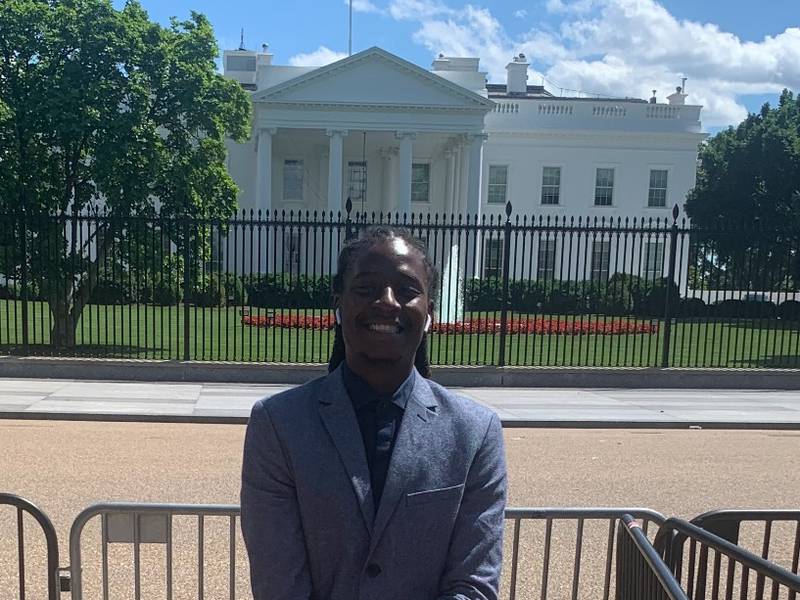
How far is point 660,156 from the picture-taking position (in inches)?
1558

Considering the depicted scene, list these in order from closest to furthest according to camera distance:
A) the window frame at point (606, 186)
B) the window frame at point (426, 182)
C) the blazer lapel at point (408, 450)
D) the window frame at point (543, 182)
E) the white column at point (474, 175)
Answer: the blazer lapel at point (408, 450), the white column at point (474, 175), the window frame at point (426, 182), the window frame at point (543, 182), the window frame at point (606, 186)

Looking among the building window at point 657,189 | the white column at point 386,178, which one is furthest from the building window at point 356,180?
the building window at point 657,189

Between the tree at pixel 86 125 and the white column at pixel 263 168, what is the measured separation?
19251 mm

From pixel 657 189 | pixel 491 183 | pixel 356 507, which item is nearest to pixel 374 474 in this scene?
pixel 356 507

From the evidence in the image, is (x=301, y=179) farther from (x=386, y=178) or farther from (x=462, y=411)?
(x=462, y=411)

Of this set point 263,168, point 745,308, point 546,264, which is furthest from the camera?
point 263,168

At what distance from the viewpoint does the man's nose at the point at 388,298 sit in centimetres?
180

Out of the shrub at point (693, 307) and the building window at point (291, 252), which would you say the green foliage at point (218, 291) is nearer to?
the building window at point (291, 252)

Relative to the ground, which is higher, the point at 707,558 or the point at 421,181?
the point at 421,181

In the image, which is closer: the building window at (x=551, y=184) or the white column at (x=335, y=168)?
the white column at (x=335, y=168)

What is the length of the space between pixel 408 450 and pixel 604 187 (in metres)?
40.4

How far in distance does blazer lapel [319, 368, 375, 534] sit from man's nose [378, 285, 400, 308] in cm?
26

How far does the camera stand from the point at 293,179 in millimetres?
37969

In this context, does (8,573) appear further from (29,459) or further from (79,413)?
(79,413)
